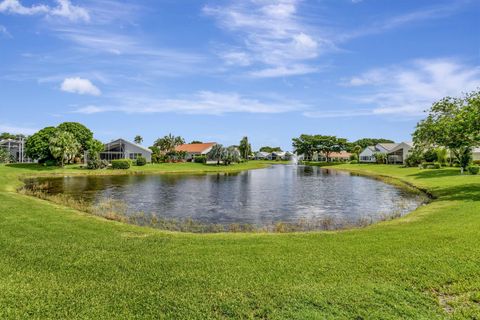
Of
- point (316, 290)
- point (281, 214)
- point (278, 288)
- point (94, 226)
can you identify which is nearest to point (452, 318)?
point (316, 290)

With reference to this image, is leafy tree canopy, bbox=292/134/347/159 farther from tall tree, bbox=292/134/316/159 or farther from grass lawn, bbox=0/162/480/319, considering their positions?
grass lawn, bbox=0/162/480/319

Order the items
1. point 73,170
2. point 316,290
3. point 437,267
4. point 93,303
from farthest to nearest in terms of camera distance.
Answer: point 73,170, point 437,267, point 316,290, point 93,303

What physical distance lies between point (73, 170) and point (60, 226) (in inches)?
2117

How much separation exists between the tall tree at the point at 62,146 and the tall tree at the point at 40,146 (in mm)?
1916

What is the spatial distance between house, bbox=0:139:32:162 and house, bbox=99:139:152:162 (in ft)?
65.0

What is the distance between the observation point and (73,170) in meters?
63.4

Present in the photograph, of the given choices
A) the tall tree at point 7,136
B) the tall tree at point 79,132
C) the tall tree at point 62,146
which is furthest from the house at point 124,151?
the tall tree at point 7,136

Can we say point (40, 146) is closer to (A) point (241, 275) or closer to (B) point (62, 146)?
(B) point (62, 146)

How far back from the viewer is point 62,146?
65938mm

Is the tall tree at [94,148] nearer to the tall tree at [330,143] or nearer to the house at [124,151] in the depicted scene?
the house at [124,151]

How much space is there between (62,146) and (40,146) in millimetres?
5730

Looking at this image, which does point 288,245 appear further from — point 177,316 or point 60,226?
point 60,226

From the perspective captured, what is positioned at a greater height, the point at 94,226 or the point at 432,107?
the point at 432,107

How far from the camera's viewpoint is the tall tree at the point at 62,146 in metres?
65.1
